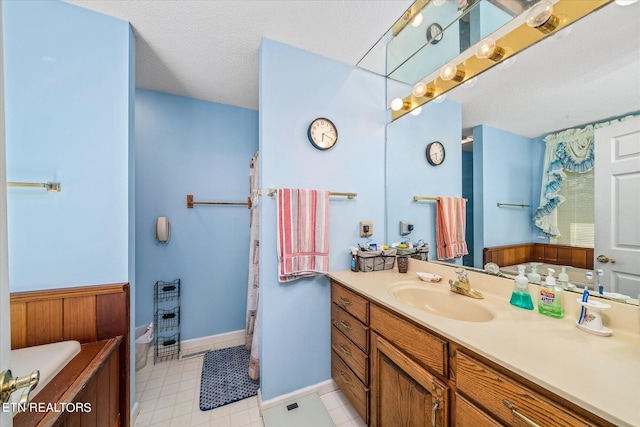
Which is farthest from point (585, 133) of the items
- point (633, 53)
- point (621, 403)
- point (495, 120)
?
point (621, 403)

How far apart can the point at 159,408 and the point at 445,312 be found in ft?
6.27

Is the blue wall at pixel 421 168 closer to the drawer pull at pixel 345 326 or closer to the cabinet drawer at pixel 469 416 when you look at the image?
the drawer pull at pixel 345 326

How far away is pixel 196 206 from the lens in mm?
2240

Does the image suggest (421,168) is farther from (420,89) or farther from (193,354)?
(193,354)

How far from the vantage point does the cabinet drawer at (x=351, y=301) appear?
Result: 1.25 meters

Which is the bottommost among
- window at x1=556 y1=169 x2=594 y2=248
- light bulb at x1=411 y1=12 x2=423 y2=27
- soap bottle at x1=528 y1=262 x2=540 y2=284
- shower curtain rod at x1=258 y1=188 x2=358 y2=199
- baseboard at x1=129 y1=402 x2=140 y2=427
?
baseboard at x1=129 y1=402 x2=140 y2=427

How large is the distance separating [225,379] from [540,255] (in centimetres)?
220

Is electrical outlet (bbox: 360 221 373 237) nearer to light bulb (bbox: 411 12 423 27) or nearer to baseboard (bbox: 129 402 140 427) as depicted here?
light bulb (bbox: 411 12 423 27)

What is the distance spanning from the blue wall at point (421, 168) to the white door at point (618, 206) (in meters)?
0.61

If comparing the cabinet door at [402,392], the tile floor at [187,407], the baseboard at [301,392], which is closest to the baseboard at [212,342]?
the tile floor at [187,407]

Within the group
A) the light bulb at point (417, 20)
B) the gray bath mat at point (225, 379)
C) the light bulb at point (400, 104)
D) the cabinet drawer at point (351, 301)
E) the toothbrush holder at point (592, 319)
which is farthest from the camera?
the light bulb at point (400, 104)

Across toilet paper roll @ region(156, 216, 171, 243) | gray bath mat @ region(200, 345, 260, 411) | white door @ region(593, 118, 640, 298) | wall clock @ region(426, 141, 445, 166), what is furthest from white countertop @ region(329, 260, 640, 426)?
toilet paper roll @ region(156, 216, 171, 243)

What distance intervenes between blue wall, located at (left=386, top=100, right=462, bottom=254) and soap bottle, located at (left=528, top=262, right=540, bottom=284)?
54cm

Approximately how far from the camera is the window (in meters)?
0.95
